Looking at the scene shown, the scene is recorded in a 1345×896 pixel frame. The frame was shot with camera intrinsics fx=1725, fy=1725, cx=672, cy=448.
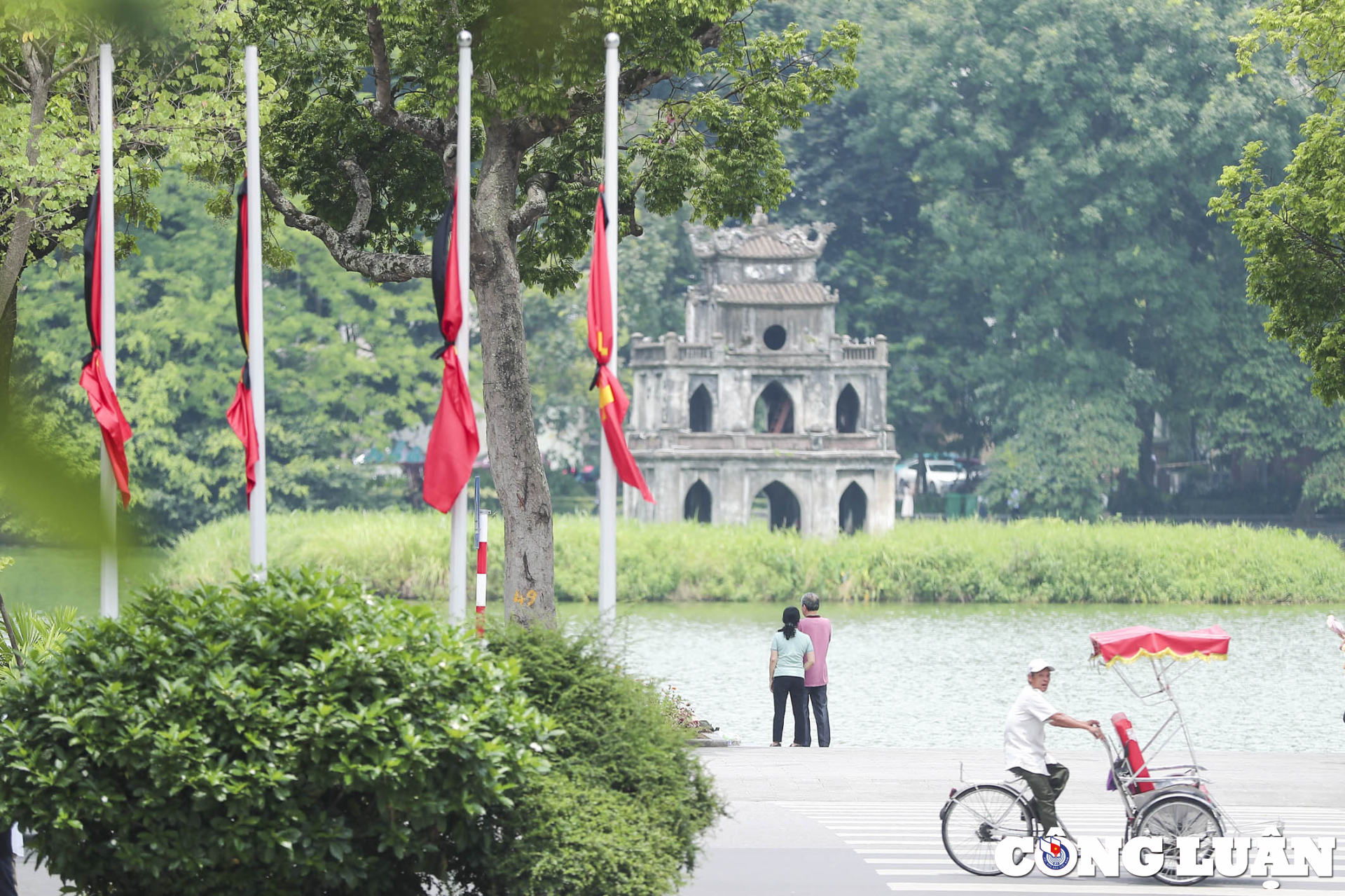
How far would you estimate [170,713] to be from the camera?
7.91m

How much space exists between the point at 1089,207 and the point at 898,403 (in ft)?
31.3

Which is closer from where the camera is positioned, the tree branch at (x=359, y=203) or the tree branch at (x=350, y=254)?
the tree branch at (x=350, y=254)

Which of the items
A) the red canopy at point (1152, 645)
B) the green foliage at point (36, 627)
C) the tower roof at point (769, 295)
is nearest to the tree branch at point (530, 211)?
the green foliage at point (36, 627)

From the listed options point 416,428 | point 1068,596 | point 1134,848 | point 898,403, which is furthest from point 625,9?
point 898,403

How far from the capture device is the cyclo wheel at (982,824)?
11.4 meters

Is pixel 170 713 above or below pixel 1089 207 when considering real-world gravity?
below

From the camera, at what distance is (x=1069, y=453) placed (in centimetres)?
5853

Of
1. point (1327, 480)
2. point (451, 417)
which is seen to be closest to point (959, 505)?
point (1327, 480)

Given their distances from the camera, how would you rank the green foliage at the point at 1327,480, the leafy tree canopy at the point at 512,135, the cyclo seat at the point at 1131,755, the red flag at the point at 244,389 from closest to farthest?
1. the cyclo seat at the point at 1131,755
2. the red flag at the point at 244,389
3. the leafy tree canopy at the point at 512,135
4. the green foliage at the point at 1327,480

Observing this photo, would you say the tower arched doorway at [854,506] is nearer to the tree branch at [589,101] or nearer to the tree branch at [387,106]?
the tree branch at [589,101]

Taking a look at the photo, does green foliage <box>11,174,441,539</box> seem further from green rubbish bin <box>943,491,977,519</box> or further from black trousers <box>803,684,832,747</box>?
black trousers <box>803,684,832,747</box>

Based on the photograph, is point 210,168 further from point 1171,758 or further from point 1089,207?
point 1089,207

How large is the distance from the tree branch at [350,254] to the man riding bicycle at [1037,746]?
9474 mm

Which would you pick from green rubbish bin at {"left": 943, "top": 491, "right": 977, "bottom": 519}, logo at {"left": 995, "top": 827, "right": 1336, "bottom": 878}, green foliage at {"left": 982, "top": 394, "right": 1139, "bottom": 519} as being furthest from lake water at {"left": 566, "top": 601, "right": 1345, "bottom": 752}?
green rubbish bin at {"left": 943, "top": 491, "right": 977, "bottom": 519}
